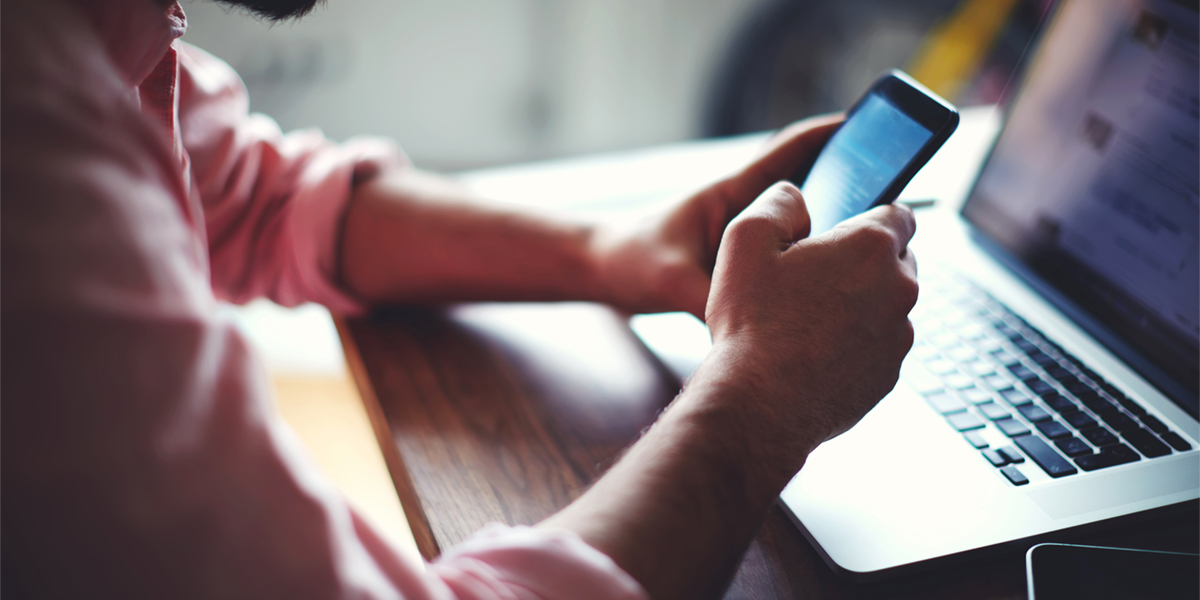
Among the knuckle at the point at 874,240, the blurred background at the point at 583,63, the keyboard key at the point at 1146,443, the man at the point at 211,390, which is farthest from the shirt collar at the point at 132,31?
the blurred background at the point at 583,63

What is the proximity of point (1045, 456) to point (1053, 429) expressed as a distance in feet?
0.10

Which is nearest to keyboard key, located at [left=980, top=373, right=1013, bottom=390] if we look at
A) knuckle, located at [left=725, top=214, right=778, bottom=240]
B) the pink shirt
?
knuckle, located at [left=725, top=214, right=778, bottom=240]

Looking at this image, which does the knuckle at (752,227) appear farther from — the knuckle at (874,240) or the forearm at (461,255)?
the forearm at (461,255)

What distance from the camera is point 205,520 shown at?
268mm

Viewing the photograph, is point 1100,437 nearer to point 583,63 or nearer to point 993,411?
point 993,411

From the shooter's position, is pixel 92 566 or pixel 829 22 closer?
pixel 92 566

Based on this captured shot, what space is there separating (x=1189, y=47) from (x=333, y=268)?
70 cm

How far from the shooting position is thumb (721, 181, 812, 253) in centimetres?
45

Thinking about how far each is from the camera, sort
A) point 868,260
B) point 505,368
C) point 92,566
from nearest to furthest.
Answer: point 92,566
point 868,260
point 505,368

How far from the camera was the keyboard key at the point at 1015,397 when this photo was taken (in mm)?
515

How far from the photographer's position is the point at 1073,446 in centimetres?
48

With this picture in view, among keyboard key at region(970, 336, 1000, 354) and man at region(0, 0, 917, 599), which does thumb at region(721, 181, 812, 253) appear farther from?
keyboard key at region(970, 336, 1000, 354)

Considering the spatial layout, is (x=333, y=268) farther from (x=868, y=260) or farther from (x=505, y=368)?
(x=868, y=260)

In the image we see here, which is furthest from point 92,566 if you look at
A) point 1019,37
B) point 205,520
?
point 1019,37
